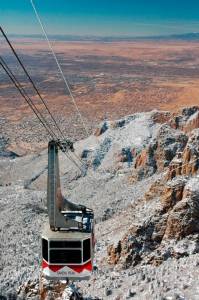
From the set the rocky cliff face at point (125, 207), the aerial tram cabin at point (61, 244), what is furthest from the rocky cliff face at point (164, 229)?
the aerial tram cabin at point (61, 244)

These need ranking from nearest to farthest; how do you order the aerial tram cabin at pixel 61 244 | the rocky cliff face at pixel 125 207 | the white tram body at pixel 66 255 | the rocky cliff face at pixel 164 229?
the aerial tram cabin at pixel 61 244 → the white tram body at pixel 66 255 → the rocky cliff face at pixel 125 207 → the rocky cliff face at pixel 164 229

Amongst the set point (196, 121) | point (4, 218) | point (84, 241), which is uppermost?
point (196, 121)

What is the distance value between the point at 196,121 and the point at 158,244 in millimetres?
25522

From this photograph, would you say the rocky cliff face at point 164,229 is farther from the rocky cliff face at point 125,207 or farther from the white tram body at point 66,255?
the white tram body at point 66,255

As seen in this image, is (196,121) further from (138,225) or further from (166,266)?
(166,266)

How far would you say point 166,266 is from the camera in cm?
2305

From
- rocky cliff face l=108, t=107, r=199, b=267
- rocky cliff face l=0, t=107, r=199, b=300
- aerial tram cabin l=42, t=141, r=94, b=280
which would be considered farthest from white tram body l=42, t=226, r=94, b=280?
rocky cliff face l=108, t=107, r=199, b=267

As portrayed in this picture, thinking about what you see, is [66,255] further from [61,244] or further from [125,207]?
[125,207]

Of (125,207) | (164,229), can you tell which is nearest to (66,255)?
(164,229)

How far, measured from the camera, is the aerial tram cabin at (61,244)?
20266mm

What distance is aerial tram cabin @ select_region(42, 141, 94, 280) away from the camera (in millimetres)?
20266

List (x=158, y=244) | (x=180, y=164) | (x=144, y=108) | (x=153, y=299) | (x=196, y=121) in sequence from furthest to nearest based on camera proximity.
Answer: (x=144, y=108), (x=196, y=121), (x=180, y=164), (x=158, y=244), (x=153, y=299)

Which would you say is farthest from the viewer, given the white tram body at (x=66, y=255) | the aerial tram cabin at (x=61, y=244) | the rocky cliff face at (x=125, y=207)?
the rocky cliff face at (x=125, y=207)

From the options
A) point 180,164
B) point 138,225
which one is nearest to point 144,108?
point 180,164
